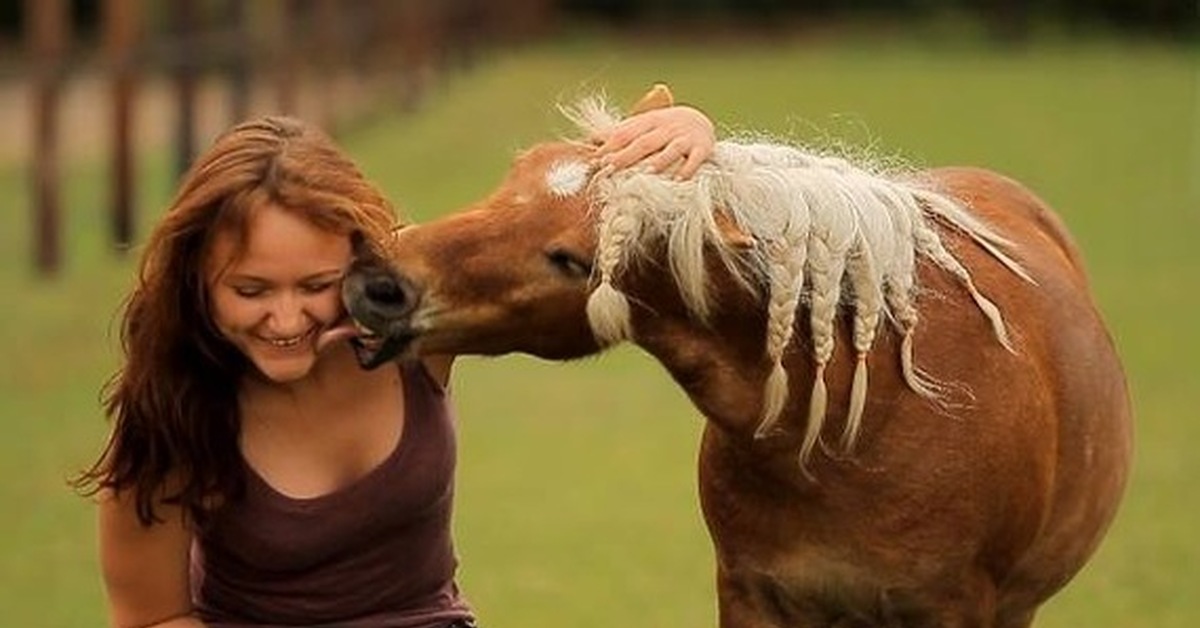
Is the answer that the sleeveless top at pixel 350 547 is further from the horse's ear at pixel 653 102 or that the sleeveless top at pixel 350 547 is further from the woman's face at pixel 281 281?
the horse's ear at pixel 653 102

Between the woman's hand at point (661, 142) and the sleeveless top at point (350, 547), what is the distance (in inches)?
27.2

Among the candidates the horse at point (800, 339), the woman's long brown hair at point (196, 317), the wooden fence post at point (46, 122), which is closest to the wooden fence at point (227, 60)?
the wooden fence post at point (46, 122)

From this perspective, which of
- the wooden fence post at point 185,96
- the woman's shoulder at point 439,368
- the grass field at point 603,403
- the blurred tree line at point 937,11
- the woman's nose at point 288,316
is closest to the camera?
the woman's nose at point 288,316

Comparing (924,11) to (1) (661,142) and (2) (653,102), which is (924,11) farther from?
(1) (661,142)

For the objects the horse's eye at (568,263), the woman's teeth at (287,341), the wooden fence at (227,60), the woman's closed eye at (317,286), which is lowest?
the wooden fence at (227,60)

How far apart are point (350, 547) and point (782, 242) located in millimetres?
1050

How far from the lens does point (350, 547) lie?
527 cm

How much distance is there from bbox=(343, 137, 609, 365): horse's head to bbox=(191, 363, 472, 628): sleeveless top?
548 mm

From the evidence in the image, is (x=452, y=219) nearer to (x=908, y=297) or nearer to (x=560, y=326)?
(x=560, y=326)

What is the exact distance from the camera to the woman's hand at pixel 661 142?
4.79m

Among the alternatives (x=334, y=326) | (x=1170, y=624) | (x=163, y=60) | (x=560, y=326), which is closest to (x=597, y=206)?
(x=560, y=326)

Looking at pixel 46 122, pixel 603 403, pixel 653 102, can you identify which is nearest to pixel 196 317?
pixel 653 102

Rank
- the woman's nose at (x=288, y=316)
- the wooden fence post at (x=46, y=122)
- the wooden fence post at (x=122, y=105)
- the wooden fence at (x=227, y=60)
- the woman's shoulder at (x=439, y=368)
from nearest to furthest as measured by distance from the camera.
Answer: the woman's nose at (x=288, y=316) → the woman's shoulder at (x=439, y=368) → the wooden fence post at (x=46, y=122) → the wooden fence at (x=227, y=60) → the wooden fence post at (x=122, y=105)

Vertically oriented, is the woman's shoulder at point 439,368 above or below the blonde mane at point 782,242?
below
